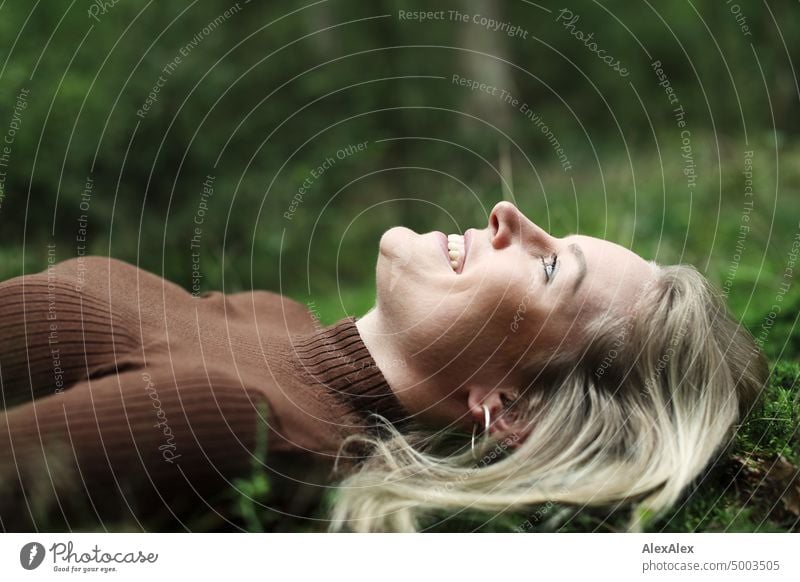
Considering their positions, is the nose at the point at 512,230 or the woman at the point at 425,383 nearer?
the woman at the point at 425,383

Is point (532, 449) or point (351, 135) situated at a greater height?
point (351, 135)

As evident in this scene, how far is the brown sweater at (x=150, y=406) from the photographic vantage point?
6.77ft

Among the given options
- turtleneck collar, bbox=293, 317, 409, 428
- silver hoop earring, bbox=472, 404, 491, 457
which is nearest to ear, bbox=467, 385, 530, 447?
silver hoop earring, bbox=472, 404, 491, 457

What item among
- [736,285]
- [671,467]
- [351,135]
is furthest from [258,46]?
[671,467]

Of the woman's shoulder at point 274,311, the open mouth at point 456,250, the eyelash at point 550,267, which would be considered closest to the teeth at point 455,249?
the open mouth at point 456,250

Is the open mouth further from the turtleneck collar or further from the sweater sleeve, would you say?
the sweater sleeve

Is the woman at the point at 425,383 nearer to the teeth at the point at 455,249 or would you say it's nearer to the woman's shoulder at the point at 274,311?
the teeth at the point at 455,249

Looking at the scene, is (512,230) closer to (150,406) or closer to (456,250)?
(456,250)

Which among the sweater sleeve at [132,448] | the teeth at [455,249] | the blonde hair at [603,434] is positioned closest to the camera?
the sweater sleeve at [132,448]

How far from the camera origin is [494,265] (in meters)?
2.37

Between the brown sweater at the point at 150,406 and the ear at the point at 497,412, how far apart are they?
234mm

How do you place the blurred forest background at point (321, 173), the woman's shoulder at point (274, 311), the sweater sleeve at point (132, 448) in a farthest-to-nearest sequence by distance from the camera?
the blurred forest background at point (321, 173)
the woman's shoulder at point (274, 311)
the sweater sleeve at point (132, 448)

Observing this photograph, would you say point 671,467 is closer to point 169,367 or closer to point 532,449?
point 532,449
